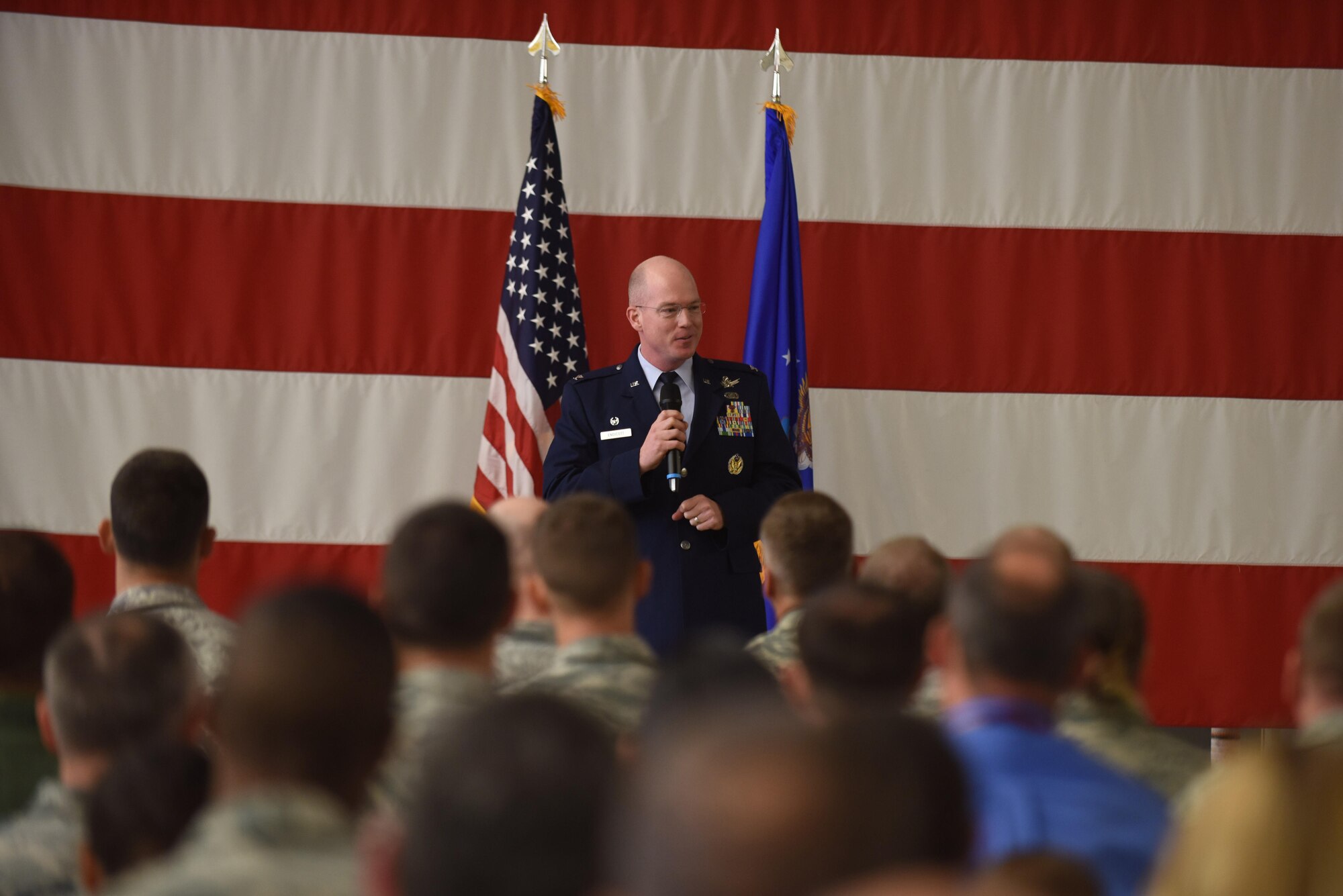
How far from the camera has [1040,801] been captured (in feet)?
4.85

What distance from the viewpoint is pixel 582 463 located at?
3867 mm

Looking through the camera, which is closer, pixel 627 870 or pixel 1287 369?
pixel 627 870

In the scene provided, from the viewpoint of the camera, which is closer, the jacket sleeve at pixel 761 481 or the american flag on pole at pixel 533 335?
the jacket sleeve at pixel 761 481

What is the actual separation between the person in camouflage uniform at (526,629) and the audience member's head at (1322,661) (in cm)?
114

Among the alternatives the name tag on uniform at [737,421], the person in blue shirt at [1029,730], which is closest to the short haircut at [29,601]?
the person in blue shirt at [1029,730]

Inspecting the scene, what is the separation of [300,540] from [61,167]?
145 cm

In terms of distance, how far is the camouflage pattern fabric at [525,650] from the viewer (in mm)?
2469

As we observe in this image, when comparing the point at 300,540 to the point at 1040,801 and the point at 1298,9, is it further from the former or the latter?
the point at 1298,9

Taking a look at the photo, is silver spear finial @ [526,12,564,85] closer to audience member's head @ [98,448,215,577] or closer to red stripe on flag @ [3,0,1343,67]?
red stripe on flag @ [3,0,1343,67]

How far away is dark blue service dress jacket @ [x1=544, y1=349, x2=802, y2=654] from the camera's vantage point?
3.76 metres

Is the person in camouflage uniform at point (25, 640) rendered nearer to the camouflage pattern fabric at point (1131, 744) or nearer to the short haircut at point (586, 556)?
the short haircut at point (586, 556)

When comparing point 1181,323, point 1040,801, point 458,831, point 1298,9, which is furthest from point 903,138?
point 458,831

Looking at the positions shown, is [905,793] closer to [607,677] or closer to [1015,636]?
[1015,636]

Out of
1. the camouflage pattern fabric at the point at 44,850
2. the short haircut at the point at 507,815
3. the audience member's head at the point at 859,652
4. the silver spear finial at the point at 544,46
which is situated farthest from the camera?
the silver spear finial at the point at 544,46
